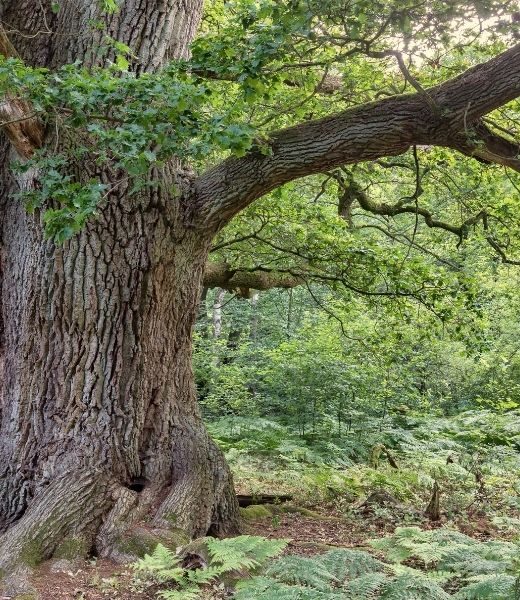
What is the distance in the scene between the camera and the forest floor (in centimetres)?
412

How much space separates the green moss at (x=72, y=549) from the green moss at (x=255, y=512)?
6.62 ft

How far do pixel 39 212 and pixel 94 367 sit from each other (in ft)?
4.58

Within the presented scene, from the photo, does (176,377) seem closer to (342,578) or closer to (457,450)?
(342,578)

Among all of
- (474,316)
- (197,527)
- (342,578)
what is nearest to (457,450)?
(474,316)

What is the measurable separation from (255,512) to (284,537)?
780mm

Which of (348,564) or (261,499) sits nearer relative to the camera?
(348,564)

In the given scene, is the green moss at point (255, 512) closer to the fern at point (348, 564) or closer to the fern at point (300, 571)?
the fern at point (348, 564)

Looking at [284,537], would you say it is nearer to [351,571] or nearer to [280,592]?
[351,571]

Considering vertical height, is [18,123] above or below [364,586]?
above

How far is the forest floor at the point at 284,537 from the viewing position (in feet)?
13.5

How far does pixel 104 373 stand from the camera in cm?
508

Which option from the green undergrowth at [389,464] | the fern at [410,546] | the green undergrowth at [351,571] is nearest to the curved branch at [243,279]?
the green undergrowth at [389,464]

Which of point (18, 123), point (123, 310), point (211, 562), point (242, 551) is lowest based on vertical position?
point (211, 562)

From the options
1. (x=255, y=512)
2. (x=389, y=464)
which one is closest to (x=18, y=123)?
(x=255, y=512)
